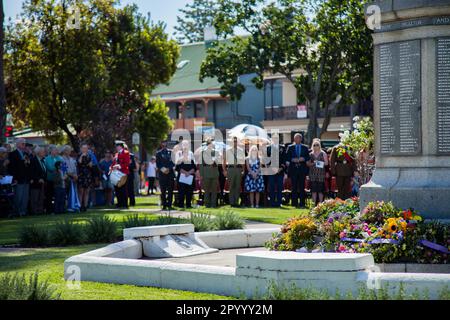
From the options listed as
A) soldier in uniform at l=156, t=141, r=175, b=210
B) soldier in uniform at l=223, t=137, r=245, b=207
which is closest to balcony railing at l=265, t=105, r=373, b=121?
soldier in uniform at l=223, t=137, r=245, b=207

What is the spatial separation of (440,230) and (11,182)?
15.7 m

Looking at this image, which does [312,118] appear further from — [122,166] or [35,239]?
[35,239]

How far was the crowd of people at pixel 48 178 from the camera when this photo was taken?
24.5 meters

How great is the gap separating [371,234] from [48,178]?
15.8m

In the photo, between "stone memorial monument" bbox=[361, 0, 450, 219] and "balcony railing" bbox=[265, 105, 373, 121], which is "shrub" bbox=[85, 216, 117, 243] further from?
"balcony railing" bbox=[265, 105, 373, 121]

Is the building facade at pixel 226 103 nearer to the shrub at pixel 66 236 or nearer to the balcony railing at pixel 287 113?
the balcony railing at pixel 287 113

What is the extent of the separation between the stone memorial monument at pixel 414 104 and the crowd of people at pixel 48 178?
47.1 feet

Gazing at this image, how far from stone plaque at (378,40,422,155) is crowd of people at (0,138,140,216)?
14342 mm

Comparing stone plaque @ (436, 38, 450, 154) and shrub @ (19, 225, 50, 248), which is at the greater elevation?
stone plaque @ (436, 38, 450, 154)

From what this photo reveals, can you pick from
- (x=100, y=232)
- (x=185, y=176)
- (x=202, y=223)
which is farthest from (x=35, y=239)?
(x=185, y=176)

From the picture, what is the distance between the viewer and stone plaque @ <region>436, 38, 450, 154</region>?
11617 millimetres

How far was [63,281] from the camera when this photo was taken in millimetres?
10812

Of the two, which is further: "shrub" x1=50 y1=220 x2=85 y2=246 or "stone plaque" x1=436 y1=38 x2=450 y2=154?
"shrub" x1=50 y1=220 x2=85 y2=246

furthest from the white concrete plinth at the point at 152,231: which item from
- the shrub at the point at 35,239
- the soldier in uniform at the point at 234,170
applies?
the soldier in uniform at the point at 234,170
